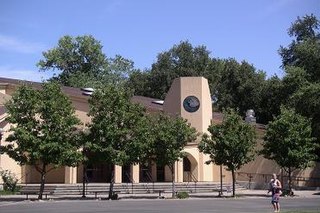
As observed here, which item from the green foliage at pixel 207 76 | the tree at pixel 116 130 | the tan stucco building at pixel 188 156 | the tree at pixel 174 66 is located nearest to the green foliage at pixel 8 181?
the tan stucco building at pixel 188 156

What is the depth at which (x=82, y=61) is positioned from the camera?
83.6m

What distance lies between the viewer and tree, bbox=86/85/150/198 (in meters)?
34.0

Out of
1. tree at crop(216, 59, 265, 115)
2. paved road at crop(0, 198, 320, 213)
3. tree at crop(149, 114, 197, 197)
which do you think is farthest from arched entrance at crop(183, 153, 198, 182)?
paved road at crop(0, 198, 320, 213)

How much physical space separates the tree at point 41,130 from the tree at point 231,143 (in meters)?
10.8

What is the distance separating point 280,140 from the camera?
39.9 metres

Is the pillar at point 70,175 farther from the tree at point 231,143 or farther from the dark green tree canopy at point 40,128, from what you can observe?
the tree at point 231,143

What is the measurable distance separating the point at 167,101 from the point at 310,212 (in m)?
31.6

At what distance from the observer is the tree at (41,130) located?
32031mm

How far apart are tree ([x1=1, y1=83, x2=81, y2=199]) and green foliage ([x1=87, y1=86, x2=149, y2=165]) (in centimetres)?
151

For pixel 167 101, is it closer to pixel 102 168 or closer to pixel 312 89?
pixel 102 168

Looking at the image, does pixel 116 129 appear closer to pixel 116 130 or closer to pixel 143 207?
pixel 116 130

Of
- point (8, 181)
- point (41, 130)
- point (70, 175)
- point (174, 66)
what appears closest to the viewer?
point (41, 130)

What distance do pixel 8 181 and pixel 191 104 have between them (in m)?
19.1

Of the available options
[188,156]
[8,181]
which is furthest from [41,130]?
[188,156]
